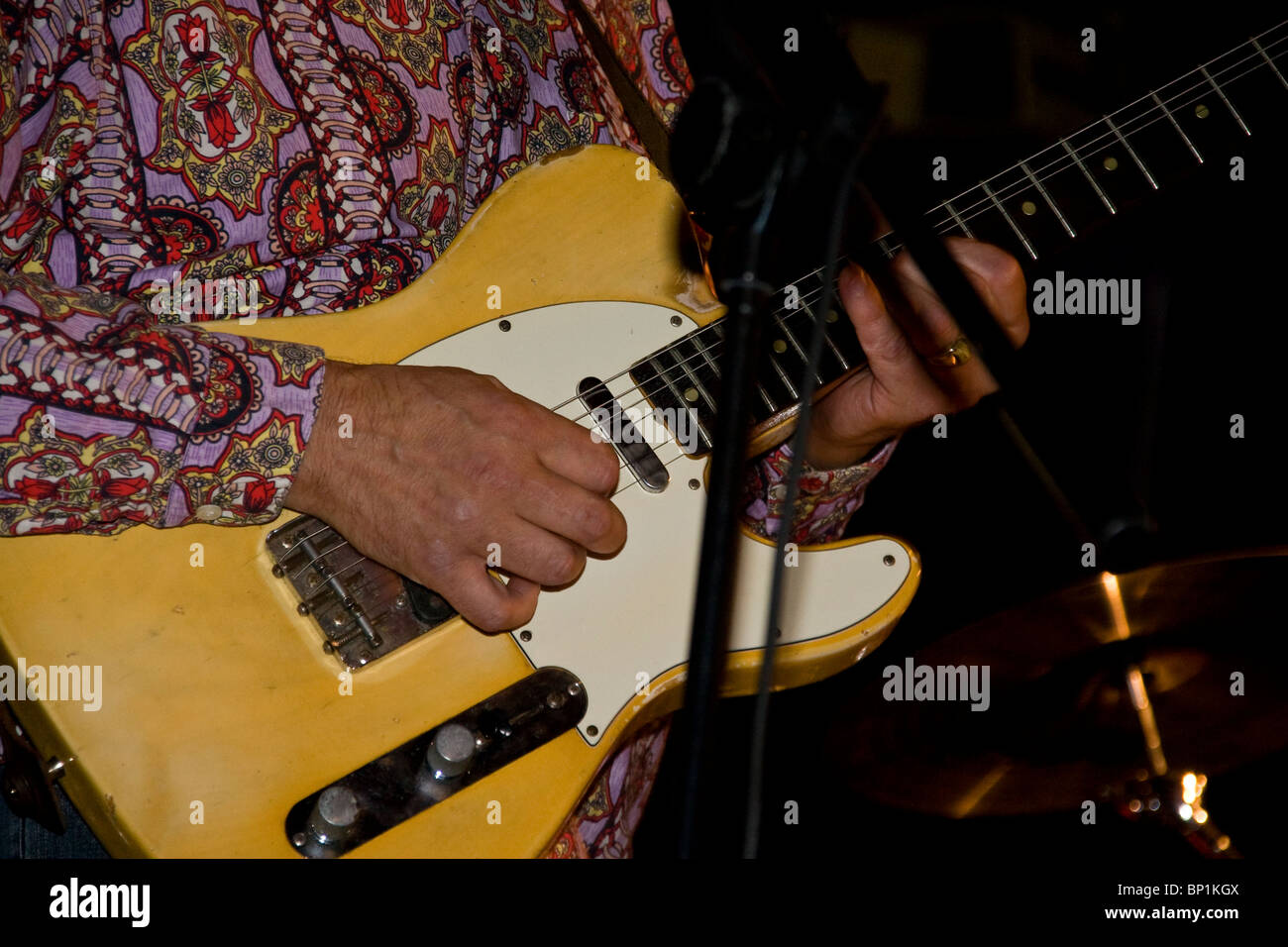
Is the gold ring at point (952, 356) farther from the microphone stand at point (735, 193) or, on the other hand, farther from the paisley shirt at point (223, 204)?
the microphone stand at point (735, 193)

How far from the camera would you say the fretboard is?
1150 mm

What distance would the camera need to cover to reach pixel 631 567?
3.51ft

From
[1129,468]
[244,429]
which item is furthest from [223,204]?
[1129,468]

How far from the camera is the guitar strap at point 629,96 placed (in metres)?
1.30

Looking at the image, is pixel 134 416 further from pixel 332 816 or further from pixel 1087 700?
pixel 1087 700

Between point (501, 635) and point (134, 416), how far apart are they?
39 cm

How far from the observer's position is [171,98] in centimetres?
103

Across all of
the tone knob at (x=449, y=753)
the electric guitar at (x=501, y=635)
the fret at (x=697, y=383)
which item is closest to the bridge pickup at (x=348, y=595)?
the electric guitar at (x=501, y=635)

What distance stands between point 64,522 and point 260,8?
0.57 m

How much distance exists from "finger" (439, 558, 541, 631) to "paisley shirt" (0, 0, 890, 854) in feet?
0.60

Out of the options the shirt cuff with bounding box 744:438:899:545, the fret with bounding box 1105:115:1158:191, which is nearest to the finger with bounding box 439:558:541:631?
the shirt cuff with bounding box 744:438:899:545

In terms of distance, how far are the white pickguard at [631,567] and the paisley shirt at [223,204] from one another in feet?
0.56

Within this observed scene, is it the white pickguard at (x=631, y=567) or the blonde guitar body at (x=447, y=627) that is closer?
the blonde guitar body at (x=447, y=627)

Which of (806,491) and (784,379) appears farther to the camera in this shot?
(806,491)
